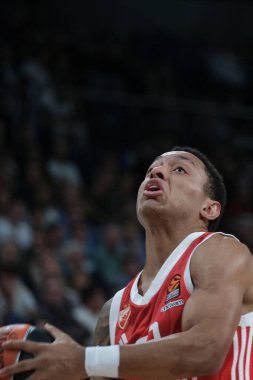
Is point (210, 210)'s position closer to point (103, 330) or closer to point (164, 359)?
point (103, 330)

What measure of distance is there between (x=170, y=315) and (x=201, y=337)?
43 cm

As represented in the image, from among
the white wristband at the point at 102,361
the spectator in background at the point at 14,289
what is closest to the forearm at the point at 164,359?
the white wristband at the point at 102,361

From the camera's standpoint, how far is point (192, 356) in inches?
124

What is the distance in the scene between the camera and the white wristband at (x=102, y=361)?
319cm

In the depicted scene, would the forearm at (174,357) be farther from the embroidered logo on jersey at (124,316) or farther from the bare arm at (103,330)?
the bare arm at (103,330)

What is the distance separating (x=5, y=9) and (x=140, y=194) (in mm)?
9992

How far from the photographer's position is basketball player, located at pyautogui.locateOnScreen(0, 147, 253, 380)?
3.16 m

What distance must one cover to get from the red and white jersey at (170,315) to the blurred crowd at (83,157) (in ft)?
12.0

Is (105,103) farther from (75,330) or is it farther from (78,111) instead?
(75,330)

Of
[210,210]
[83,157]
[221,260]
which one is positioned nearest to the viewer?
[221,260]

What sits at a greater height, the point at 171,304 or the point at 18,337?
the point at 171,304

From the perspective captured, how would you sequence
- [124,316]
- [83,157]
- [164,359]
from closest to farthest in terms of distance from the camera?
[164,359]
[124,316]
[83,157]

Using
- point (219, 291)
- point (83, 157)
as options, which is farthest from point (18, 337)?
point (83, 157)

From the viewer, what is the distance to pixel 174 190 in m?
4.08
